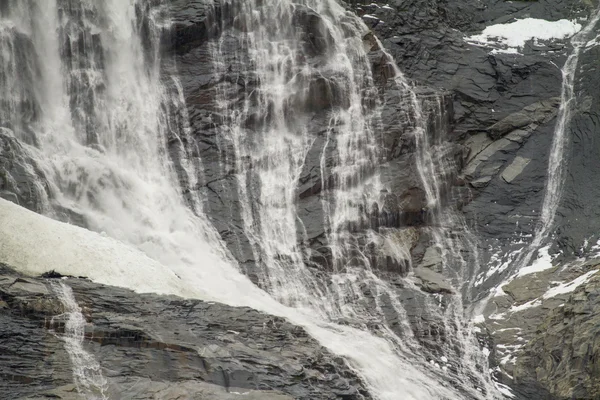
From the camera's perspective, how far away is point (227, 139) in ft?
75.1

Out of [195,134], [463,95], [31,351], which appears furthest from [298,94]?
[31,351]

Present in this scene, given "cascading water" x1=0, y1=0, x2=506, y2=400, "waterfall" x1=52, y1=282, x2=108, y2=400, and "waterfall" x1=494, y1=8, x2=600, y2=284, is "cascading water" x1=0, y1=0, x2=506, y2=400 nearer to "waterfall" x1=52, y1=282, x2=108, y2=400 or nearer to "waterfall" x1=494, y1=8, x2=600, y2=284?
"waterfall" x1=52, y1=282, x2=108, y2=400

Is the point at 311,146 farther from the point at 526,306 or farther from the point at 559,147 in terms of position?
the point at 526,306

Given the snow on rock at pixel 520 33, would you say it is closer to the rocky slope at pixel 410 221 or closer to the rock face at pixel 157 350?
the rocky slope at pixel 410 221

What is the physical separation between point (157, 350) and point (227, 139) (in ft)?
29.3

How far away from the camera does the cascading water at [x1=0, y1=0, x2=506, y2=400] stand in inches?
772

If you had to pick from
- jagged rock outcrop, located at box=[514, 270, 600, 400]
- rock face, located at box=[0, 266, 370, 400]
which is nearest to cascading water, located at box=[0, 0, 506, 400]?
rock face, located at box=[0, 266, 370, 400]

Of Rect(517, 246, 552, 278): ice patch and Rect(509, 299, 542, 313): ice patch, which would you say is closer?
Rect(509, 299, 542, 313): ice patch

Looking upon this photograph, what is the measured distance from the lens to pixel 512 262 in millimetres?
21750

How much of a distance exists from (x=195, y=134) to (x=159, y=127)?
0.95m

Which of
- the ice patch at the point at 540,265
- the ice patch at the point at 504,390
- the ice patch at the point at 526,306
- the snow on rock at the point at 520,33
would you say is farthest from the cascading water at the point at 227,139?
the snow on rock at the point at 520,33

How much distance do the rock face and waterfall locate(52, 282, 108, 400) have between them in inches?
2.9

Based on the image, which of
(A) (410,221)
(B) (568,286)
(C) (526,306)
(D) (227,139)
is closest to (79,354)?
(D) (227,139)

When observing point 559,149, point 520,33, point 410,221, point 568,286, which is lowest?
point 568,286
